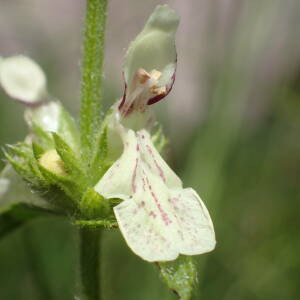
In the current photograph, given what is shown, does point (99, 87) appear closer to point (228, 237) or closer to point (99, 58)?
point (99, 58)

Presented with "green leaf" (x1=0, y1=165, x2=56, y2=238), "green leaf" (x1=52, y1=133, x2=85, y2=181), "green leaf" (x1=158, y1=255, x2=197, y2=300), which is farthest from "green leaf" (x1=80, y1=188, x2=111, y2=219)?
"green leaf" (x1=0, y1=165, x2=56, y2=238)

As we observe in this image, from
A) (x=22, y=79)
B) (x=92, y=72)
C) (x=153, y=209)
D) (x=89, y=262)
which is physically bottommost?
(x=89, y=262)

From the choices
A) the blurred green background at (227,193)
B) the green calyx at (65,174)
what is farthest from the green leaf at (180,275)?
the blurred green background at (227,193)

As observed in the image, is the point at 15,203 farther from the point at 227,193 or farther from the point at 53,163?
the point at 227,193

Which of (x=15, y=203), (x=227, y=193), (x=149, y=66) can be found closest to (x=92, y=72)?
(x=149, y=66)

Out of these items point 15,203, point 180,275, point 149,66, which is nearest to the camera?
point 180,275

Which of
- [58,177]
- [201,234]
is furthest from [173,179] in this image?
[58,177]

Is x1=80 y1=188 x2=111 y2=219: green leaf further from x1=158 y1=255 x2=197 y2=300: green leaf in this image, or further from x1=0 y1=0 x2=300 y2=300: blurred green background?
x1=0 y1=0 x2=300 y2=300: blurred green background
